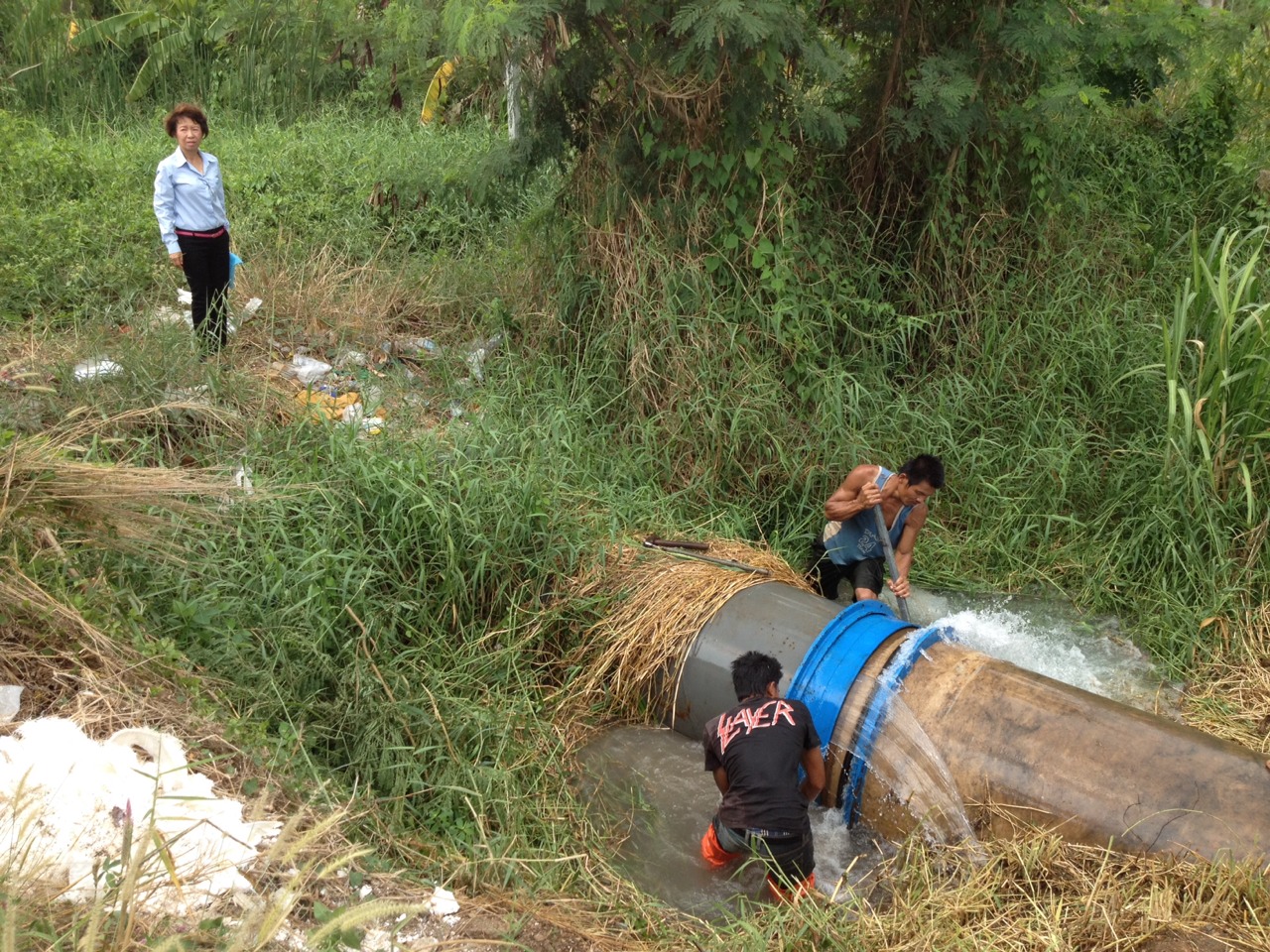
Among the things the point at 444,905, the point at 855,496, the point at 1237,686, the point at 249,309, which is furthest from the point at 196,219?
the point at 1237,686

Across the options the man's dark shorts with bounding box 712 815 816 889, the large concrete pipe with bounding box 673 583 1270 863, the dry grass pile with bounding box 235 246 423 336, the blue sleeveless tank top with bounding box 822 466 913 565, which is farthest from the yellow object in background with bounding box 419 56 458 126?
the man's dark shorts with bounding box 712 815 816 889

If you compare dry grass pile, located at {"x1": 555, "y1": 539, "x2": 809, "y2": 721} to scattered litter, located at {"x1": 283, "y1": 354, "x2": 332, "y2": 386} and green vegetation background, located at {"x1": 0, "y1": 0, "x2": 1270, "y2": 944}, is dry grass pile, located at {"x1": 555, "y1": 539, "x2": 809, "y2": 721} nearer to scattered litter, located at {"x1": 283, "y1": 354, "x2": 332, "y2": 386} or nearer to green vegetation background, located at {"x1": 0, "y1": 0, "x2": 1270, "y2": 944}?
green vegetation background, located at {"x1": 0, "y1": 0, "x2": 1270, "y2": 944}

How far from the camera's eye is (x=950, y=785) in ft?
13.5

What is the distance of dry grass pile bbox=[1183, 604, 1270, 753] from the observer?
15.7ft

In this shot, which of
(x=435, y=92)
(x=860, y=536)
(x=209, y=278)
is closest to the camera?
(x=860, y=536)

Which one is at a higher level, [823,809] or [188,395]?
[188,395]

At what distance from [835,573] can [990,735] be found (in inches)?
69.4

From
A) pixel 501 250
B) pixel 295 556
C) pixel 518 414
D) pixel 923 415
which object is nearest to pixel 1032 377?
pixel 923 415

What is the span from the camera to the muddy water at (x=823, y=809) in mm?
4141

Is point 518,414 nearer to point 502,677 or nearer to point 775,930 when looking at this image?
point 502,677

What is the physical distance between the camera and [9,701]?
366 centimetres

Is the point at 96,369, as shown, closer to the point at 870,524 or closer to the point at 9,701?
the point at 9,701

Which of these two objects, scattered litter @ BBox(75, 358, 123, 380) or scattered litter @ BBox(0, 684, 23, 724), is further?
scattered litter @ BBox(75, 358, 123, 380)

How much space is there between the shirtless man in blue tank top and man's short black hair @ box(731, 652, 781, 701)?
153cm
